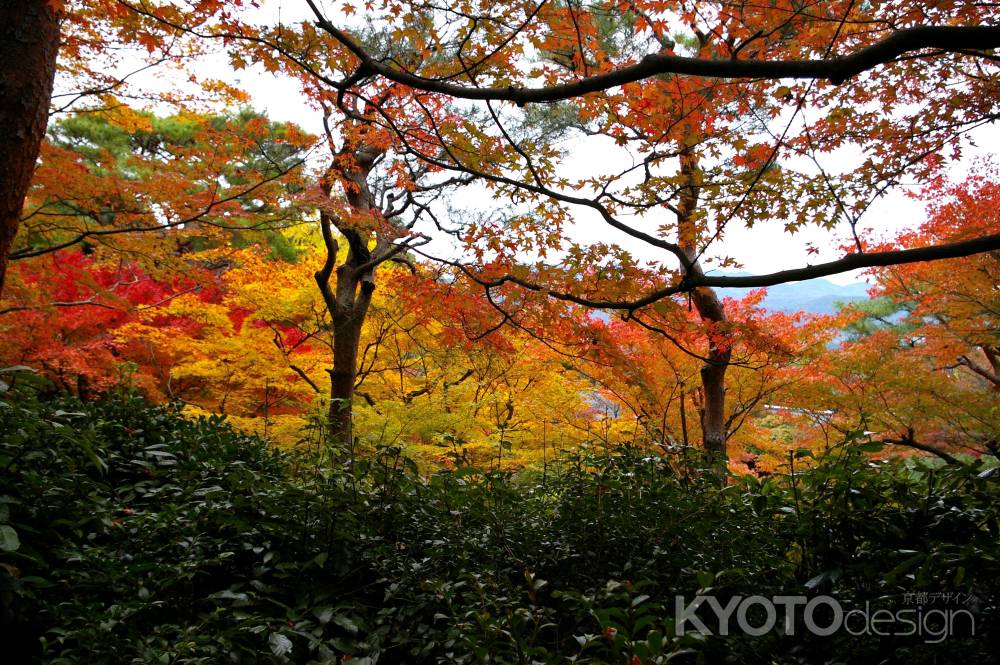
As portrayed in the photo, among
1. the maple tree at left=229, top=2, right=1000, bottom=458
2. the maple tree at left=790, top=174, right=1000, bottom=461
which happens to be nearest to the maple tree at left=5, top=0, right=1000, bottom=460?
the maple tree at left=229, top=2, right=1000, bottom=458

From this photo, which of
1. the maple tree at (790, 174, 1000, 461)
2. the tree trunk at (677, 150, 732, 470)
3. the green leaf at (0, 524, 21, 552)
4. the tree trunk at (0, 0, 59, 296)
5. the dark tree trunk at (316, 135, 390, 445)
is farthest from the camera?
the maple tree at (790, 174, 1000, 461)

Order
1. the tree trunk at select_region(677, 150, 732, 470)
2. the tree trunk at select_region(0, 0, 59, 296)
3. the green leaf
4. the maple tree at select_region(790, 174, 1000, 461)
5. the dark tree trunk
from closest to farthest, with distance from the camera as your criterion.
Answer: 1. the green leaf
2. the tree trunk at select_region(0, 0, 59, 296)
3. the tree trunk at select_region(677, 150, 732, 470)
4. the dark tree trunk
5. the maple tree at select_region(790, 174, 1000, 461)

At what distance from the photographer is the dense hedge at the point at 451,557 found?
2.00 metres

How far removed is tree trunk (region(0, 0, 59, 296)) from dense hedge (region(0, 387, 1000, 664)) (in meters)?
1.20

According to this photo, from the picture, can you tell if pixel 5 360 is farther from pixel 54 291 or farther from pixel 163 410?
pixel 163 410

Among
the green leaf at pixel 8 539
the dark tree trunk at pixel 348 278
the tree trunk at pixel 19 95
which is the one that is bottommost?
the green leaf at pixel 8 539

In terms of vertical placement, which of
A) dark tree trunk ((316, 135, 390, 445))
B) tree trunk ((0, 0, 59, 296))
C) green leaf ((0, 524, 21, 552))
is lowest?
green leaf ((0, 524, 21, 552))

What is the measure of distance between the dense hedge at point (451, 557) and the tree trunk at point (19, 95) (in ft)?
3.93

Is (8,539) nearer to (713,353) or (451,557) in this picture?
(451,557)

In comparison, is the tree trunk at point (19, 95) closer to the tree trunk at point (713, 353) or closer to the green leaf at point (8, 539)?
the green leaf at point (8, 539)

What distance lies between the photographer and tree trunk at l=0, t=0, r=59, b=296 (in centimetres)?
316

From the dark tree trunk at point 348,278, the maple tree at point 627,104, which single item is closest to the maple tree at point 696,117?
the maple tree at point 627,104

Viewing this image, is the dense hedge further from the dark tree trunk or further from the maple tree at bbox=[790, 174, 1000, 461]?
the maple tree at bbox=[790, 174, 1000, 461]

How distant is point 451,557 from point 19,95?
3338 mm
